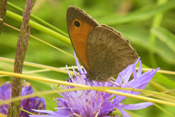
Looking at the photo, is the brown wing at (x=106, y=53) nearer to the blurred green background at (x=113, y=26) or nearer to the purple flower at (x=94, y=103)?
the purple flower at (x=94, y=103)

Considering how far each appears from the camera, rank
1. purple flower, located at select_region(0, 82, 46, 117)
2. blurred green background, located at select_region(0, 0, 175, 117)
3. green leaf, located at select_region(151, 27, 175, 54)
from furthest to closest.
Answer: blurred green background, located at select_region(0, 0, 175, 117), green leaf, located at select_region(151, 27, 175, 54), purple flower, located at select_region(0, 82, 46, 117)

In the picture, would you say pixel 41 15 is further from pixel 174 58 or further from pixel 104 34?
pixel 104 34

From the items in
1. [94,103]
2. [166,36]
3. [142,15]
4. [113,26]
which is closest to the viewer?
[94,103]

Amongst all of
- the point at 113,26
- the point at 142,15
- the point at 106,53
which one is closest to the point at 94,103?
the point at 106,53

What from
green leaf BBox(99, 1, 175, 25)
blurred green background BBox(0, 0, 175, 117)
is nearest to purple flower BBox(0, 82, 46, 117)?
blurred green background BBox(0, 0, 175, 117)

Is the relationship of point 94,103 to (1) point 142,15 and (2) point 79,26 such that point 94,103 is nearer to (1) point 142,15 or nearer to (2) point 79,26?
(2) point 79,26

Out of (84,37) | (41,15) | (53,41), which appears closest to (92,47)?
(84,37)

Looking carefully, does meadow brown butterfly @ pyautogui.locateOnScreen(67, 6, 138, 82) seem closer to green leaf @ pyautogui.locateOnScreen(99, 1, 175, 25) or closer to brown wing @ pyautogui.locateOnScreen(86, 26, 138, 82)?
brown wing @ pyautogui.locateOnScreen(86, 26, 138, 82)
